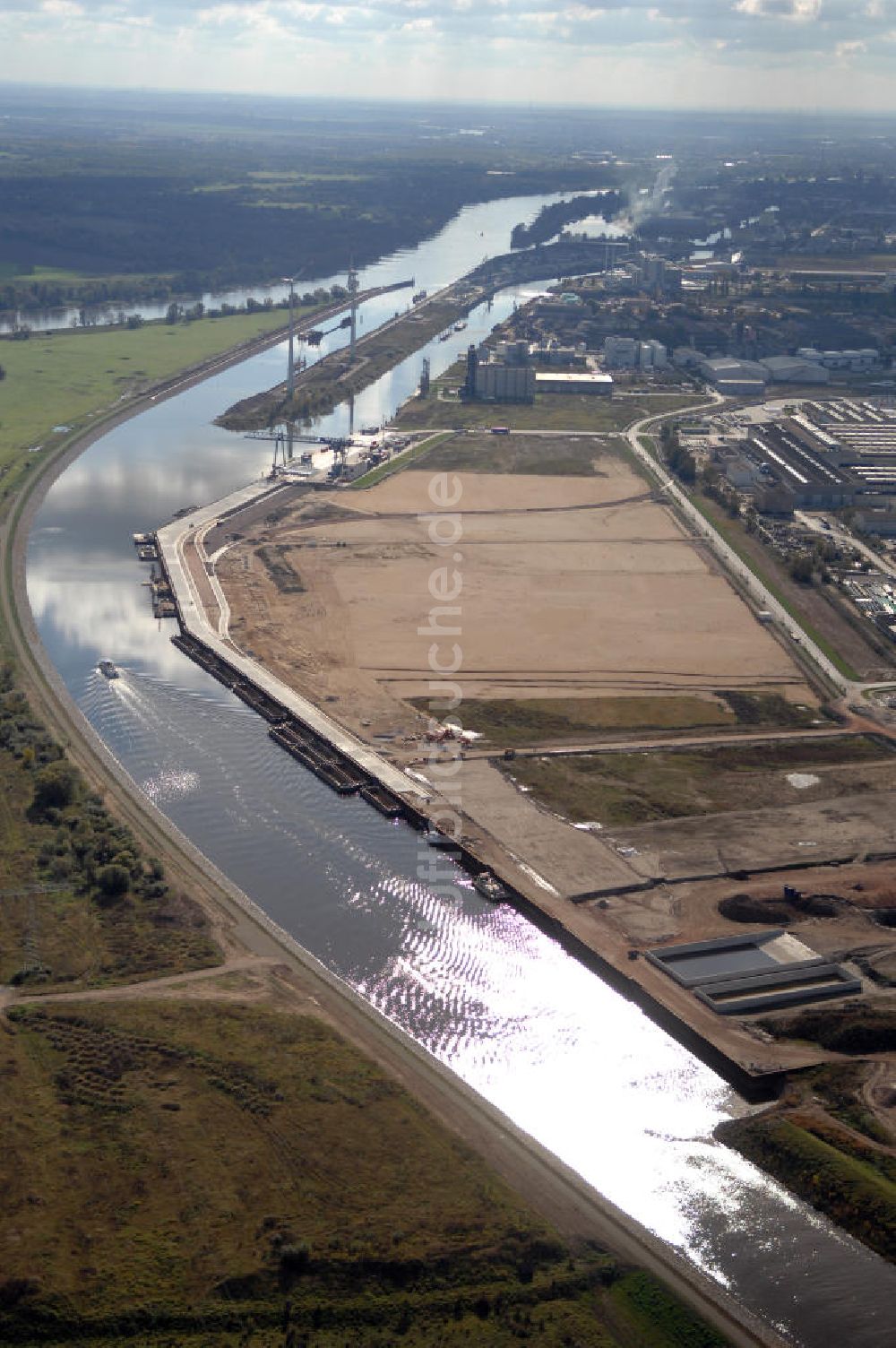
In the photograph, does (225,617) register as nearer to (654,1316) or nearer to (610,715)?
(610,715)

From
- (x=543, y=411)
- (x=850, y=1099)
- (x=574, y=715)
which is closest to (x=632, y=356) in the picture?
(x=543, y=411)

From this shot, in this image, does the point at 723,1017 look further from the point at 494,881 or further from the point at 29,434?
the point at 29,434

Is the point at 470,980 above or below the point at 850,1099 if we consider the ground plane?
below

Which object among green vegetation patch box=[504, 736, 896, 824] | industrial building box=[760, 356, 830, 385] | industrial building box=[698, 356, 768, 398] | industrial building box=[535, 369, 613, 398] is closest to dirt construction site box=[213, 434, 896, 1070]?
green vegetation patch box=[504, 736, 896, 824]

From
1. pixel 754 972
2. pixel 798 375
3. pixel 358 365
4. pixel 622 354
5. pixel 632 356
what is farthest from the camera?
pixel 632 356

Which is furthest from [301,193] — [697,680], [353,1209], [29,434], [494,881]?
[353,1209]

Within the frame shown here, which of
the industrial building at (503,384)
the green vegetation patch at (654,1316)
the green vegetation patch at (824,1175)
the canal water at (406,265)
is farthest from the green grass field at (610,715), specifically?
the canal water at (406,265)

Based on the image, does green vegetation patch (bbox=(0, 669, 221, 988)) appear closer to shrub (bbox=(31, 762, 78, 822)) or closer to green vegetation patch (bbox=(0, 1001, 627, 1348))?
shrub (bbox=(31, 762, 78, 822))
